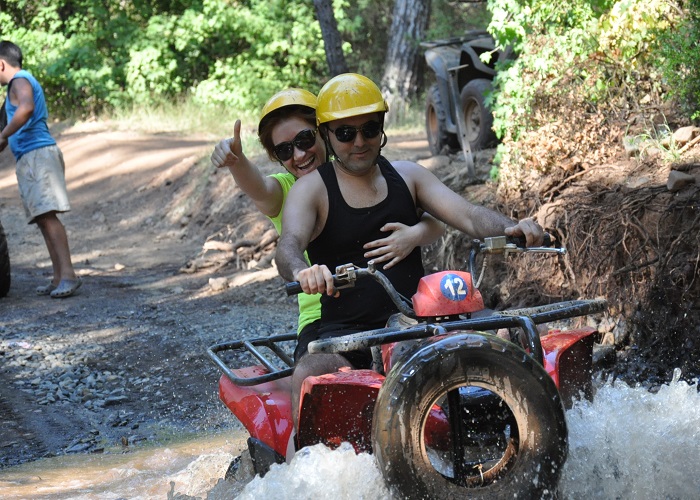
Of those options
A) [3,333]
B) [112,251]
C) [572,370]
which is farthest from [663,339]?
[112,251]

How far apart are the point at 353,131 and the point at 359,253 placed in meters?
0.49

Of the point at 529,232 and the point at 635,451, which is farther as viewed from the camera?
the point at 529,232

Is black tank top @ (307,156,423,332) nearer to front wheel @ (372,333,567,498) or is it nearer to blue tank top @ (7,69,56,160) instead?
front wheel @ (372,333,567,498)

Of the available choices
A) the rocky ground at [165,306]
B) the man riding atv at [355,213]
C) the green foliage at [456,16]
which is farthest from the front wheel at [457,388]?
the green foliage at [456,16]

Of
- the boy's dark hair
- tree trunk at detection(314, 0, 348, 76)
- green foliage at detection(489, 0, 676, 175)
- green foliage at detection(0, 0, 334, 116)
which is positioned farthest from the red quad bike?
green foliage at detection(0, 0, 334, 116)

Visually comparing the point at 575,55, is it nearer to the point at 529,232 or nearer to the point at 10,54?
the point at 529,232

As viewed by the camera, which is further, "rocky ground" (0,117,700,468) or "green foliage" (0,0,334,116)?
"green foliage" (0,0,334,116)

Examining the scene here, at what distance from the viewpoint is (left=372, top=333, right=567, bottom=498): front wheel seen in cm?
297

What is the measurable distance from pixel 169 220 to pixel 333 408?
12.0m

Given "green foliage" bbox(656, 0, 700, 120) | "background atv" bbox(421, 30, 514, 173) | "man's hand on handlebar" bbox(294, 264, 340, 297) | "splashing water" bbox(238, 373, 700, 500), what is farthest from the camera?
"background atv" bbox(421, 30, 514, 173)

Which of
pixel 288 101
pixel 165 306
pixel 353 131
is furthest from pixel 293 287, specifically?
pixel 165 306

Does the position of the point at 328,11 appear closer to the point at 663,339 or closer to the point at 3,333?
the point at 3,333

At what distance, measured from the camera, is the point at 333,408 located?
3.31 meters

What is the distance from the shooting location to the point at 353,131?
3.98 m
